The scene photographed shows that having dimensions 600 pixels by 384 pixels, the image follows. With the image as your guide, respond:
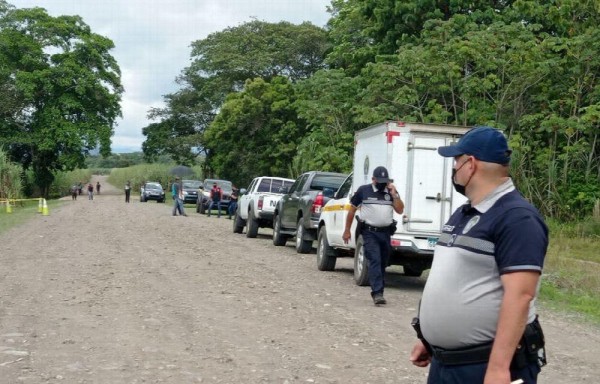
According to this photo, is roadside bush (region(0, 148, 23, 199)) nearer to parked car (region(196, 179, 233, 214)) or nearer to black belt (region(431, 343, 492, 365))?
parked car (region(196, 179, 233, 214))

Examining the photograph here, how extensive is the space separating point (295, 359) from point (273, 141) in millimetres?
40668

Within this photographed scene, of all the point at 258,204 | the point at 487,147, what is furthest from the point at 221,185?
the point at 487,147

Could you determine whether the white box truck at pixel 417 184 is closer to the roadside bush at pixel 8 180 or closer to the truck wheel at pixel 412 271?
the truck wheel at pixel 412 271

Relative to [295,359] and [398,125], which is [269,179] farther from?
[295,359]

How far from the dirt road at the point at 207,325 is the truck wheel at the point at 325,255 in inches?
8.7

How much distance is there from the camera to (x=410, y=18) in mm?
29172

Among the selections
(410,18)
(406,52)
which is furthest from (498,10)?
(406,52)

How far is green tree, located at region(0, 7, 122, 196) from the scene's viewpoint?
59.2 m

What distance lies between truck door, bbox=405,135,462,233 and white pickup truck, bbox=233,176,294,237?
1029 centimetres

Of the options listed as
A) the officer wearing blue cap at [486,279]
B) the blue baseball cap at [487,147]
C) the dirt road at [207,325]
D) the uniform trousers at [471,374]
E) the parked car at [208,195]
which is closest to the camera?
the officer wearing blue cap at [486,279]

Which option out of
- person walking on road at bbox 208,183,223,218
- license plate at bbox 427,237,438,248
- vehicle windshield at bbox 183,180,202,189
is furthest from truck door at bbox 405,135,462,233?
vehicle windshield at bbox 183,180,202,189

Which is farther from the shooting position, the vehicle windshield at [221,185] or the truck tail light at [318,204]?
the vehicle windshield at [221,185]

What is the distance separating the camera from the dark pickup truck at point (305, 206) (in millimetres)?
18641

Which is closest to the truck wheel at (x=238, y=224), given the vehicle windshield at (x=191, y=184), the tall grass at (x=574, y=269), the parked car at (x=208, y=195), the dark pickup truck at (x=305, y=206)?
the dark pickup truck at (x=305, y=206)
